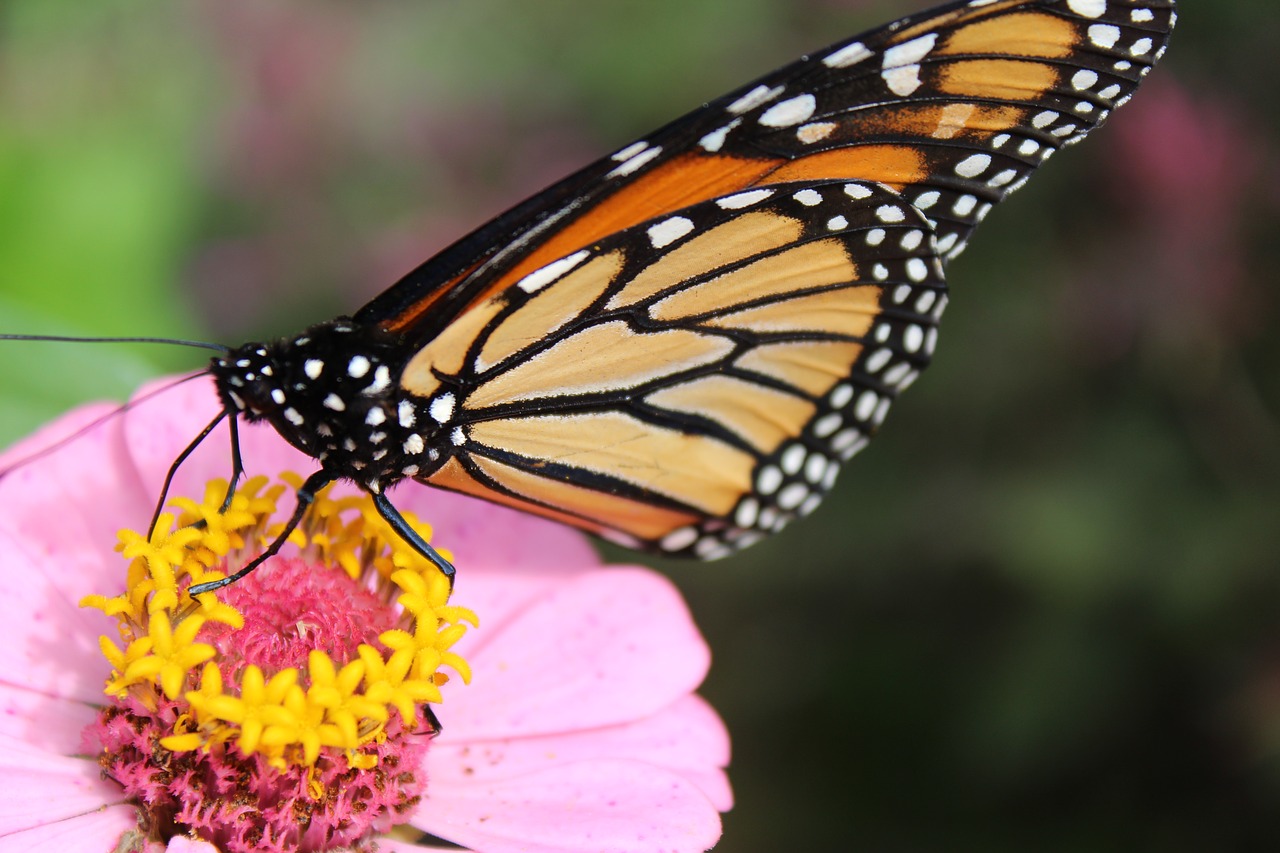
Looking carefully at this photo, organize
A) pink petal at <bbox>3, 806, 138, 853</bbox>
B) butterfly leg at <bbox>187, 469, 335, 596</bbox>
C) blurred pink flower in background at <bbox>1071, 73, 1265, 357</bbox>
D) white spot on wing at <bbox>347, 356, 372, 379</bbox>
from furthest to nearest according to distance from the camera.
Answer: blurred pink flower in background at <bbox>1071, 73, 1265, 357</bbox>, white spot on wing at <bbox>347, 356, 372, 379</bbox>, butterfly leg at <bbox>187, 469, 335, 596</bbox>, pink petal at <bbox>3, 806, 138, 853</bbox>

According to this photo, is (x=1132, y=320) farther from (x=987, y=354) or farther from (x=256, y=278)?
(x=256, y=278)

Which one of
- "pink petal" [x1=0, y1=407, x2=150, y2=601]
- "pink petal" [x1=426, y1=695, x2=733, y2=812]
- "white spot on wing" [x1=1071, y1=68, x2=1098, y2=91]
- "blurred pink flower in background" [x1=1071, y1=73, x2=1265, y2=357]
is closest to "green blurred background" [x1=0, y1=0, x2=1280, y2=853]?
"blurred pink flower in background" [x1=1071, y1=73, x2=1265, y2=357]

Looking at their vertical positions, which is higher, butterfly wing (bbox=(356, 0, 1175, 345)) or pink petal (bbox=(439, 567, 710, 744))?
butterfly wing (bbox=(356, 0, 1175, 345))

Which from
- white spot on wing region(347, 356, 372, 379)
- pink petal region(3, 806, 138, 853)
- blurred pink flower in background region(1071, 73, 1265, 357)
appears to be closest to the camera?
pink petal region(3, 806, 138, 853)

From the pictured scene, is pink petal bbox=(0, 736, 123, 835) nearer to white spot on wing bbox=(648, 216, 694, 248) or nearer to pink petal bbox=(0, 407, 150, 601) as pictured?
pink petal bbox=(0, 407, 150, 601)

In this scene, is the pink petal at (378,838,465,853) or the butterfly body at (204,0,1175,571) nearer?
the pink petal at (378,838,465,853)

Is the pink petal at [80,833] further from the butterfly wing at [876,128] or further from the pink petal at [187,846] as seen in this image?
the butterfly wing at [876,128]

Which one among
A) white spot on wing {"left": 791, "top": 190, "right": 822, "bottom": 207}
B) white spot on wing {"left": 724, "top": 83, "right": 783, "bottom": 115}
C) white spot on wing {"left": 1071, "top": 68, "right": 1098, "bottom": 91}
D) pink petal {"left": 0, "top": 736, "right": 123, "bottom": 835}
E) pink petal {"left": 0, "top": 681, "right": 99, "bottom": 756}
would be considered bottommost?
pink petal {"left": 0, "top": 736, "right": 123, "bottom": 835}

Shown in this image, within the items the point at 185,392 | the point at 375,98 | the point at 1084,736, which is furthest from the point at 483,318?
the point at 375,98
